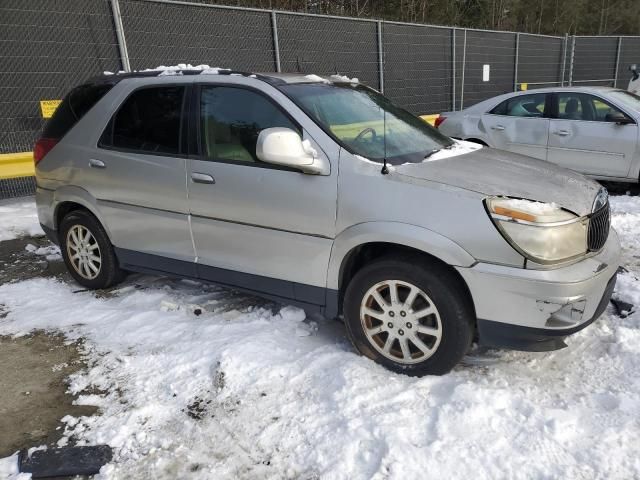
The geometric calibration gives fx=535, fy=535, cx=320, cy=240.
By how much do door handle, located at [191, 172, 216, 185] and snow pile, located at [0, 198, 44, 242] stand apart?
148 inches

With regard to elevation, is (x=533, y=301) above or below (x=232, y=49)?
below

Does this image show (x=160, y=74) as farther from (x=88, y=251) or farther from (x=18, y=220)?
(x=18, y=220)

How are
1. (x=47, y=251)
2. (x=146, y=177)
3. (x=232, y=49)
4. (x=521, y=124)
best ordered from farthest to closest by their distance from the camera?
(x=232, y=49) → (x=521, y=124) → (x=47, y=251) → (x=146, y=177)

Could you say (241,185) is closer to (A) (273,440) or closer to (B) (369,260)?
(B) (369,260)

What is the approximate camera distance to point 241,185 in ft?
11.4

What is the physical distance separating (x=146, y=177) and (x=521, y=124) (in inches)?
226

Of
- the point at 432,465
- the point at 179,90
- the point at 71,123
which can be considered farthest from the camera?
the point at 71,123

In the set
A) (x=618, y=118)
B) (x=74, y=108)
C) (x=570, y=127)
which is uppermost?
(x=74, y=108)

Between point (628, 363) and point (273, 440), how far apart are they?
6.95ft

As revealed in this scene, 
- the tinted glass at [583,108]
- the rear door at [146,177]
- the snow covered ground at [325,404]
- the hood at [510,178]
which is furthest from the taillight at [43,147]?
the tinted glass at [583,108]

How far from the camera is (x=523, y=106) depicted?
306 inches

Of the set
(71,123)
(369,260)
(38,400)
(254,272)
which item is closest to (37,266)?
(71,123)

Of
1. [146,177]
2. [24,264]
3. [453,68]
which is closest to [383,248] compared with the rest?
[146,177]

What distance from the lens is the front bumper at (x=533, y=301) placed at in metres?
2.73
